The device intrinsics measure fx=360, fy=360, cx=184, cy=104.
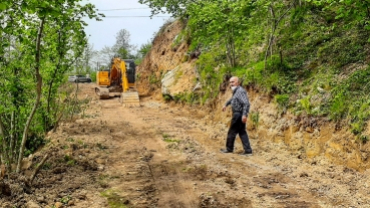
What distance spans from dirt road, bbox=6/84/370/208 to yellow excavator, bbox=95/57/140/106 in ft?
32.5

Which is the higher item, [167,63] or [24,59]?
[167,63]

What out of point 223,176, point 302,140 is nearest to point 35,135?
point 223,176

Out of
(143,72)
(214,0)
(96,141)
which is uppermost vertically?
(214,0)

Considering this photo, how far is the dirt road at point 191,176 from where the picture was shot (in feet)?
17.2

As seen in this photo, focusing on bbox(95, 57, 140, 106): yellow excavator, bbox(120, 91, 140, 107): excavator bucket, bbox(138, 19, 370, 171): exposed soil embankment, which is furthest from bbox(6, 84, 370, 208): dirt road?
bbox(95, 57, 140, 106): yellow excavator

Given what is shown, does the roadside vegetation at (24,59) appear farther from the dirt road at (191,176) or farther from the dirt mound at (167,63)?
the dirt mound at (167,63)

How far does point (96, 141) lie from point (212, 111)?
5.60m

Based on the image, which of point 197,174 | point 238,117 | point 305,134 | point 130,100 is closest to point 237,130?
point 238,117

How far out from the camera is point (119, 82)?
25859 mm

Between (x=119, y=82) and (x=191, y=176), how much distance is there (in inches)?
795

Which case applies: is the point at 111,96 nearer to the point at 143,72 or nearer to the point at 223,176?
the point at 143,72

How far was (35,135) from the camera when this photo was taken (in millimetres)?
9133

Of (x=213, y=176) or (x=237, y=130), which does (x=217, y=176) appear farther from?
(x=237, y=130)

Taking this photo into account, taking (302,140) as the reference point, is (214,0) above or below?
above
